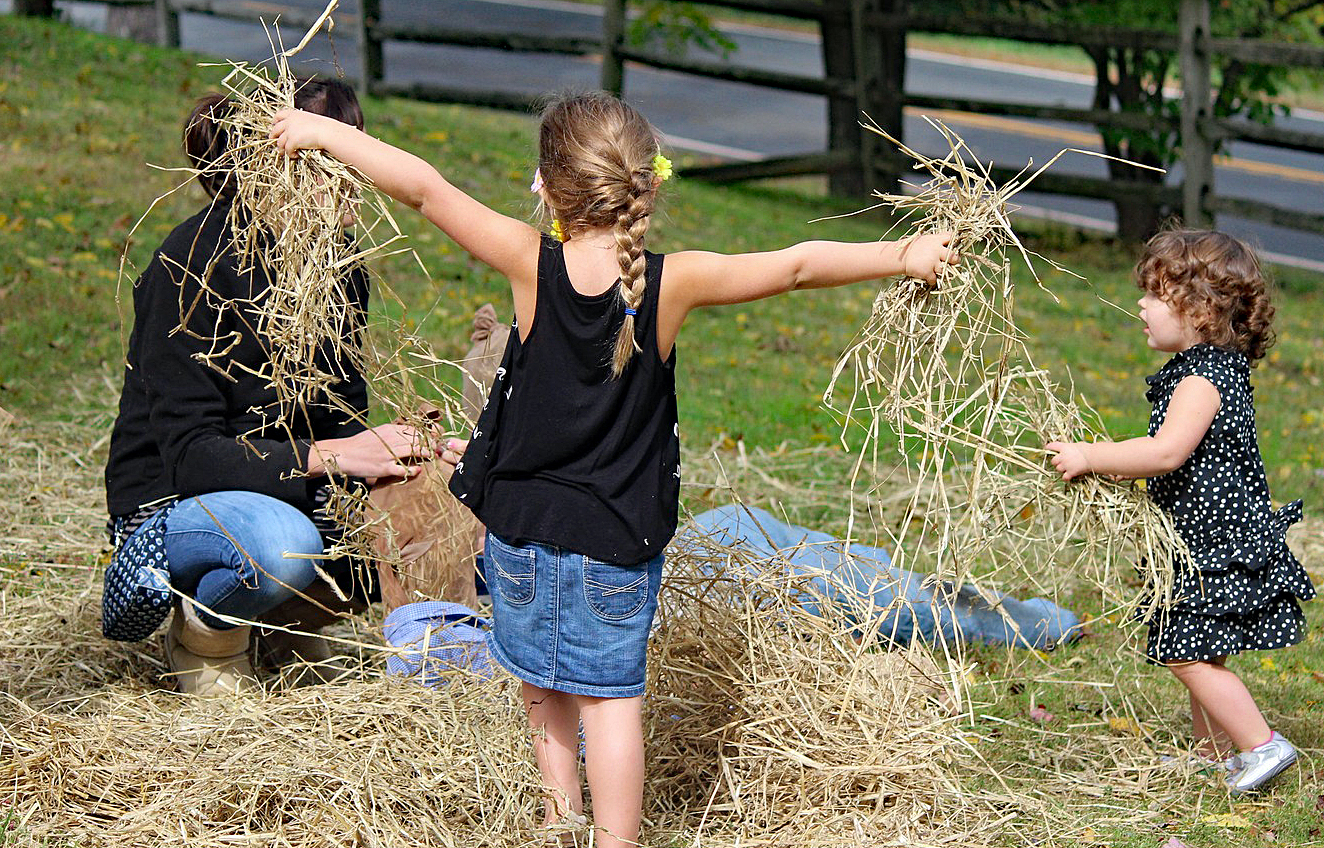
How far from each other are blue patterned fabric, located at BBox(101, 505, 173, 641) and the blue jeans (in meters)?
0.04

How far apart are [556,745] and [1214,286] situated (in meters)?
2.04

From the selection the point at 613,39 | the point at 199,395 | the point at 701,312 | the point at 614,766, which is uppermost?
the point at 613,39

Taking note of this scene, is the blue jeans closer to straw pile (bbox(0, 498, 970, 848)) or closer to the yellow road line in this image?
straw pile (bbox(0, 498, 970, 848))

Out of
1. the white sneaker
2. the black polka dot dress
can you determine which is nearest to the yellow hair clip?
the black polka dot dress

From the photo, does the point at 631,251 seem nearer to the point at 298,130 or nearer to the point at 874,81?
the point at 298,130

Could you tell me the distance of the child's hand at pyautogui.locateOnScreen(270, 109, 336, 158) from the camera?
2.91m

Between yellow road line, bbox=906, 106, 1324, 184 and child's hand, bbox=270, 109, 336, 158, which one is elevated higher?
child's hand, bbox=270, 109, 336, 158

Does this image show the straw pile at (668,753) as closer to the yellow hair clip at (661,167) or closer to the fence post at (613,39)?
the yellow hair clip at (661,167)

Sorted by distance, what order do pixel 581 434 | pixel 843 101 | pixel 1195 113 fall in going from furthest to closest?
pixel 843 101 → pixel 1195 113 → pixel 581 434

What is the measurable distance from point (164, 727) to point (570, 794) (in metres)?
1.13

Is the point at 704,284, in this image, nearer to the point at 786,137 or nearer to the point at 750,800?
the point at 750,800

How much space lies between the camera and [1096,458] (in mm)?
3414

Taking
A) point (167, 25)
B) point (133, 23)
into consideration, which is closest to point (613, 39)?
point (167, 25)

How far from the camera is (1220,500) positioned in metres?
3.52
